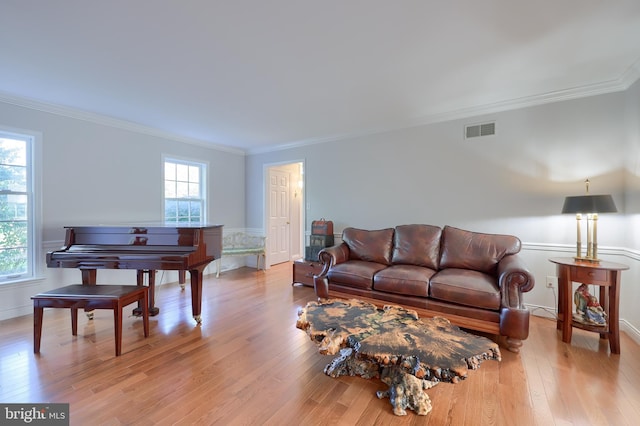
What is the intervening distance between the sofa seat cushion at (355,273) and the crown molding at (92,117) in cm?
335

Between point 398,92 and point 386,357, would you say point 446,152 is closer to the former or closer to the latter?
point 398,92

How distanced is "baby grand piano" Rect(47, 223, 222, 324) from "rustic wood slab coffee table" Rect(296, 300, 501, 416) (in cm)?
127

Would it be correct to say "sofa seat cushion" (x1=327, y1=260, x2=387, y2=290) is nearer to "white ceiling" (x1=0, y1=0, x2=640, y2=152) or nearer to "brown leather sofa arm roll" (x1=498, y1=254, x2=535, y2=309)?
"brown leather sofa arm roll" (x1=498, y1=254, x2=535, y2=309)

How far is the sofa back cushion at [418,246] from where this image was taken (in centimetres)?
318

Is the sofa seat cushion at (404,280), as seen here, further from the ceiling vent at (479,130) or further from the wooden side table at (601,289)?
the ceiling vent at (479,130)

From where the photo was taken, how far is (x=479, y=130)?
3287 millimetres

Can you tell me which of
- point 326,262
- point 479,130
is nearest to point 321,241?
point 326,262

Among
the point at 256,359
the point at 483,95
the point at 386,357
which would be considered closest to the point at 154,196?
the point at 256,359

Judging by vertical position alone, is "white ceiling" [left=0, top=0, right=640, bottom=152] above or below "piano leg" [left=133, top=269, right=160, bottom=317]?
above

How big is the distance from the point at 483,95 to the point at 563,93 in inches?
30.2

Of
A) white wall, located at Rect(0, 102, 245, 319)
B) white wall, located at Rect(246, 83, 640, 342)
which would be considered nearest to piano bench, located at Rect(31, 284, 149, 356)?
white wall, located at Rect(0, 102, 245, 319)

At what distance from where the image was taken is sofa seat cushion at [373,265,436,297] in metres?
2.67

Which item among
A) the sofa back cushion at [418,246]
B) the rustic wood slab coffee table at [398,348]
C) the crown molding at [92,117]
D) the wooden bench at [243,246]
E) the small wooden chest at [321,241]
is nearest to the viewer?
the rustic wood slab coffee table at [398,348]

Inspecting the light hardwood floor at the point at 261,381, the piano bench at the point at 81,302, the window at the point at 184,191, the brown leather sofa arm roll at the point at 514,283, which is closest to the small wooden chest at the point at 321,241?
the light hardwood floor at the point at 261,381
